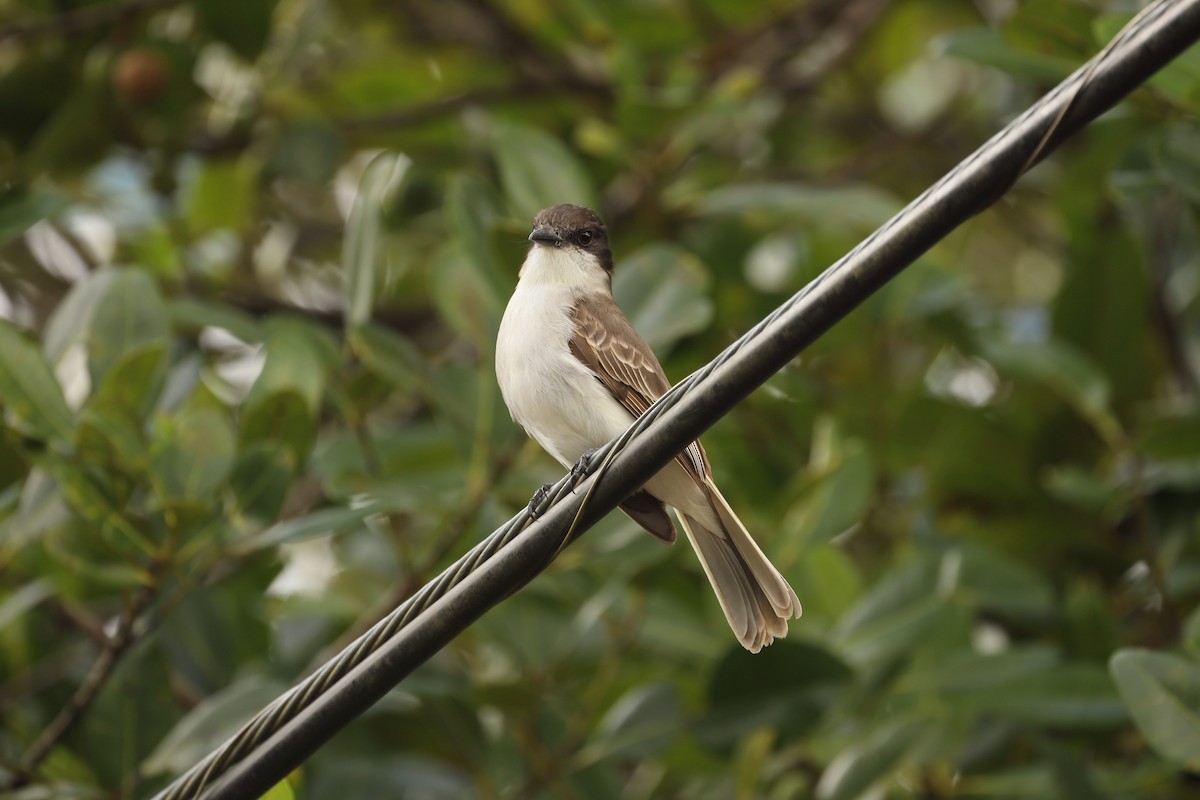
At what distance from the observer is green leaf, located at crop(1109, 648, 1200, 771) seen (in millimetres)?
3451

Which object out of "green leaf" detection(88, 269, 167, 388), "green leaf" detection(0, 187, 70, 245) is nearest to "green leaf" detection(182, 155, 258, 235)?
"green leaf" detection(0, 187, 70, 245)

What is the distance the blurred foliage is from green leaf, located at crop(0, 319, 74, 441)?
13 mm

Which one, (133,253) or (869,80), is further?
(869,80)

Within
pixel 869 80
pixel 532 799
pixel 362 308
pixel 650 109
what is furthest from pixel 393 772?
pixel 869 80

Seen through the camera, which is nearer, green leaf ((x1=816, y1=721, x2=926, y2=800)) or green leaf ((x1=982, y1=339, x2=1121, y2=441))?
green leaf ((x1=816, y1=721, x2=926, y2=800))

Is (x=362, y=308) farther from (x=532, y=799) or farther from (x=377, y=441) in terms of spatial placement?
(x=532, y=799)

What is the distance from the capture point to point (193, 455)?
11.8 feet

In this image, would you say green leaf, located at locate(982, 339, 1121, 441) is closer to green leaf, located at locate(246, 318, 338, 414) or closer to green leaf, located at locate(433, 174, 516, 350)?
green leaf, located at locate(433, 174, 516, 350)

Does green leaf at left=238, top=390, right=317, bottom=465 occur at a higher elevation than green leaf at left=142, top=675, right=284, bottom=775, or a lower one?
higher

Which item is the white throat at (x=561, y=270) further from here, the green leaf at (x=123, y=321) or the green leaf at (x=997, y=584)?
the green leaf at (x=997, y=584)

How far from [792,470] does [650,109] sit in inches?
59.1

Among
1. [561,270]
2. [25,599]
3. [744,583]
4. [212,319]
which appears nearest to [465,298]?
[561,270]

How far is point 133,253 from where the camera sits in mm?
6020

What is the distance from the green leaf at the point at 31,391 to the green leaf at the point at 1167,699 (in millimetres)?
2715
